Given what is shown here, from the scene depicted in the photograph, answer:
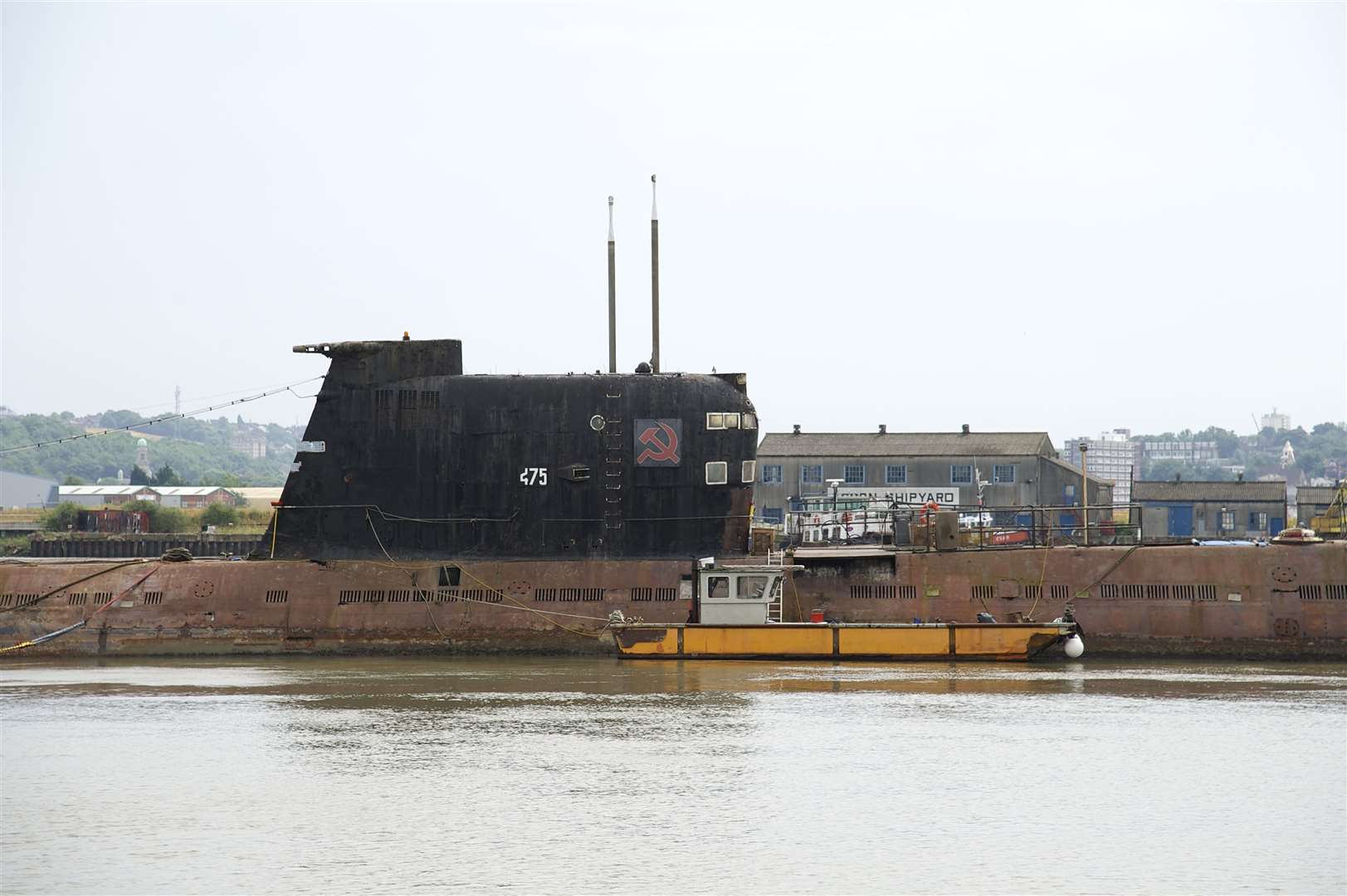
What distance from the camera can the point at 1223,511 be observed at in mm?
77812

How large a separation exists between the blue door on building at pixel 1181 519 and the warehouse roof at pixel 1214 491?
1.73 feet

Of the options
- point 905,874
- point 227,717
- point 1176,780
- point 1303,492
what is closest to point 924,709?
point 1176,780

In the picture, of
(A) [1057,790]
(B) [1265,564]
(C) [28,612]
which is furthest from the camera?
(C) [28,612]

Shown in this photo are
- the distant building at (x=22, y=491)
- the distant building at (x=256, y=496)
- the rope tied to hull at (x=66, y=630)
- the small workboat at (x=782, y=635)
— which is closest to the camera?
the small workboat at (x=782, y=635)

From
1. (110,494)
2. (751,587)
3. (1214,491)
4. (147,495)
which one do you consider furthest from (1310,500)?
(110,494)

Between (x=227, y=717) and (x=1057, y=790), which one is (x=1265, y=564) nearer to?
(x=1057, y=790)

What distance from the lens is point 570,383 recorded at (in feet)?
110

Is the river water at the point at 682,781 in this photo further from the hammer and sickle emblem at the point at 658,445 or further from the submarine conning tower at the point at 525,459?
the hammer and sickle emblem at the point at 658,445

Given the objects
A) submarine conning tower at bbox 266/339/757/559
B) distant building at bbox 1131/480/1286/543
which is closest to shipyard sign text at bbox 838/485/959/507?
distant building at bbox 1131/480/1286/543

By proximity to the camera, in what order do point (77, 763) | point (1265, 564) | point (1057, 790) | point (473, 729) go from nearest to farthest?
1. point (1057, 790)
2. point (77, 763)
3. point (473, 729)
4. point (1265, 564)

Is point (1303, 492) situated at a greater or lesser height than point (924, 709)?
greater

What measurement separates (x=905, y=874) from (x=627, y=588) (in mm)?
16926

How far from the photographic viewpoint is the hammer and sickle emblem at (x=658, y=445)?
3312cm

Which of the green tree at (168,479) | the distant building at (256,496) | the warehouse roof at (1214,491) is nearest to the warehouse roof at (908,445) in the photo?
the warehouse roof at (1214,491)
